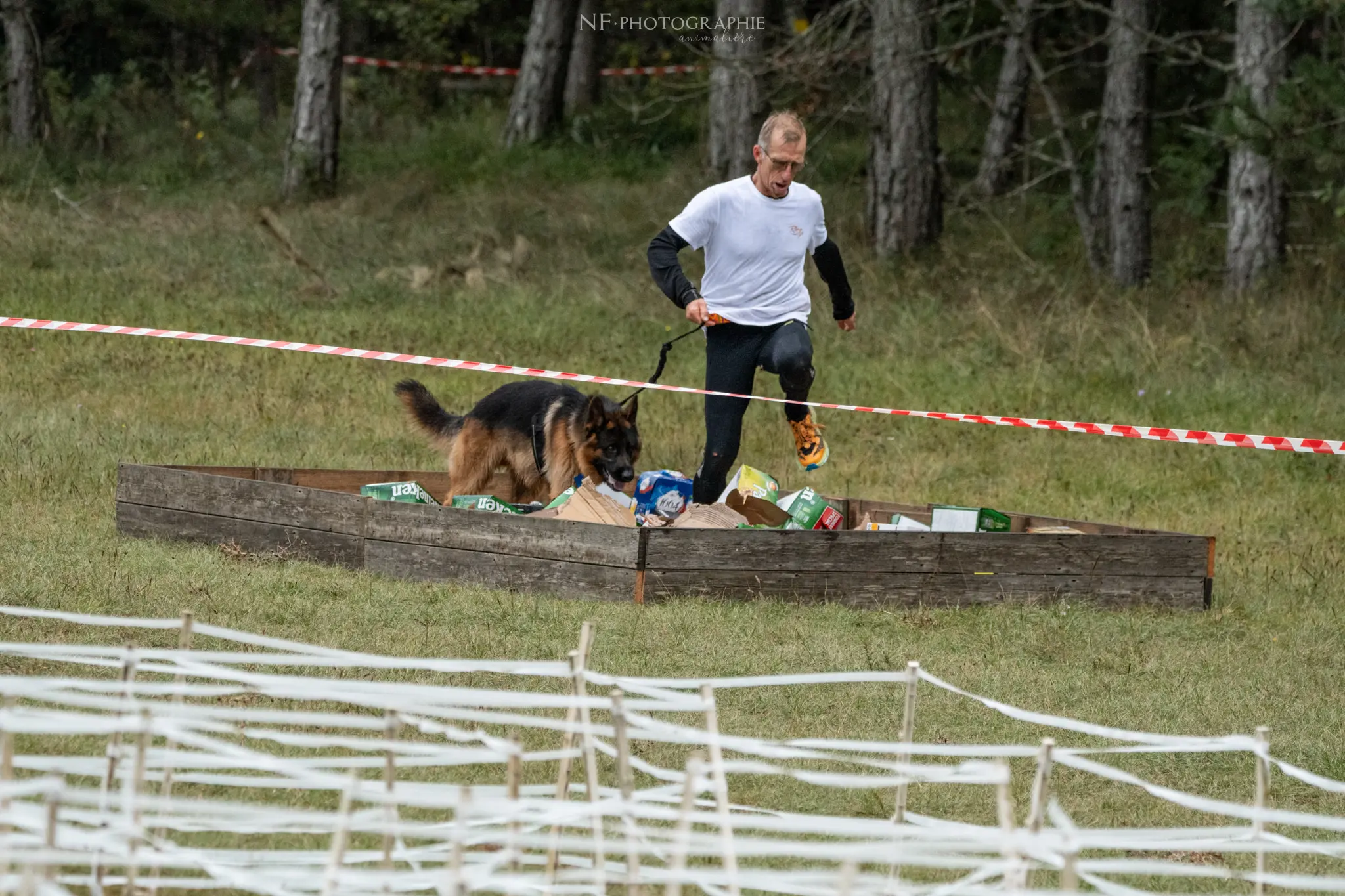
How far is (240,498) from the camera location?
8.54 meters

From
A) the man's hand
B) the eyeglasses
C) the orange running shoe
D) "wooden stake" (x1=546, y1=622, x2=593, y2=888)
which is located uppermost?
the eyeglasses

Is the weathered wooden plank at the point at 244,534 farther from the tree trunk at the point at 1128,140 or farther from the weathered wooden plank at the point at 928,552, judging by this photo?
the tree trunk at the point at 1128,140

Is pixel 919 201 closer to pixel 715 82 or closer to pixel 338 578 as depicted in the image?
pixel 715 82

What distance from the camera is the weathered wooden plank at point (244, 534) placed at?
8.30m

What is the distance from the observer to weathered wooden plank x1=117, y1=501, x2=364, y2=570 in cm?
830

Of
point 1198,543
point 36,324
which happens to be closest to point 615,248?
point 36,324

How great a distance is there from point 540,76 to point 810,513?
14.7 metres

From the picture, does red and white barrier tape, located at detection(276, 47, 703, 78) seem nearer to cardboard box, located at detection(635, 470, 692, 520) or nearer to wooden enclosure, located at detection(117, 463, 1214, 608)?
cardboard box, located at detection(635, 470, 692, 520)

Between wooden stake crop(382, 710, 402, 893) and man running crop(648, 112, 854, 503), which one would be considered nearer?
wooden stake crop(382, 710, 402, 893)

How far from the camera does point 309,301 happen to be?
53.6ft

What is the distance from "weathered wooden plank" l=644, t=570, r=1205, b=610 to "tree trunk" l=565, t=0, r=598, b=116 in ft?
62.0

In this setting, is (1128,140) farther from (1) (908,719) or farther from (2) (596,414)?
(1) (908,719)

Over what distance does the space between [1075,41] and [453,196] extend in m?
8.55

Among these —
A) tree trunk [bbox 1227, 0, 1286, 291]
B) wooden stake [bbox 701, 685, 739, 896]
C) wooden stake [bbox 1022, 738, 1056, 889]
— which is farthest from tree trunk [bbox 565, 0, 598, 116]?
wooden stake [bbox 1022, 738, 1056, 889]
